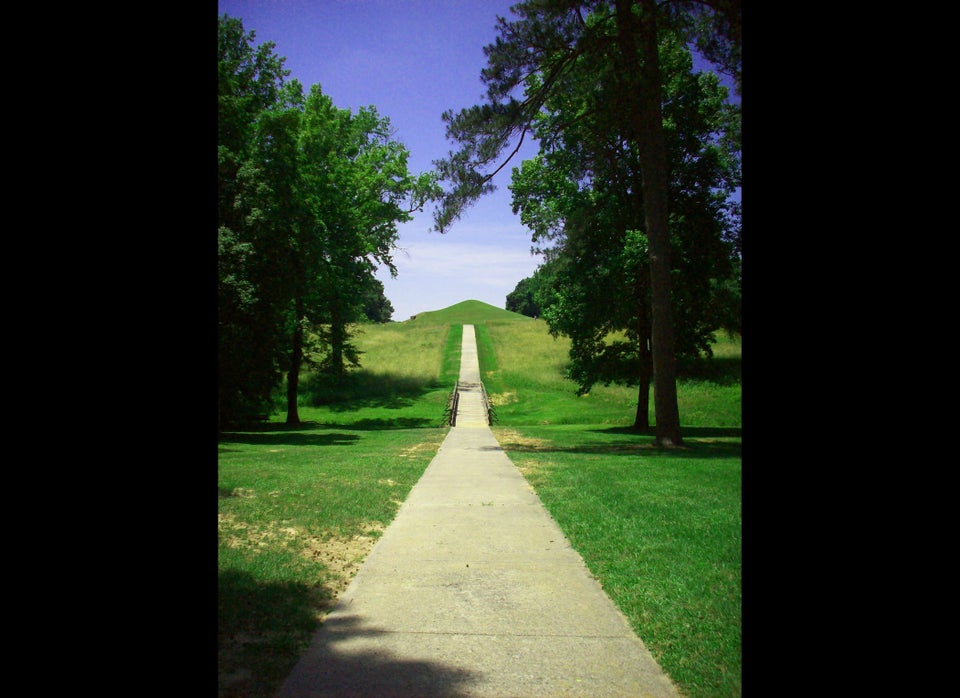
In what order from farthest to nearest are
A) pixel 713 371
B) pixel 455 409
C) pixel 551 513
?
pixel 455 409, pixel 713 371, pixel 551 513

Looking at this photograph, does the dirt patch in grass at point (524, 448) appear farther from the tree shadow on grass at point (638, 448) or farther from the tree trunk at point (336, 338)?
the tree trunk at point (336, 338)

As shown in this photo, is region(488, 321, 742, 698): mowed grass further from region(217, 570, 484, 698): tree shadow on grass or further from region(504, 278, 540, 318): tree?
region(504, 278, 540, 318): tree

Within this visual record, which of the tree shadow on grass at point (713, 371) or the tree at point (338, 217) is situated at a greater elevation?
the tree at point (338, 217)

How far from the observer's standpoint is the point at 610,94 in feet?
52.6

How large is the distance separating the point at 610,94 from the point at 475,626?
14198 mm

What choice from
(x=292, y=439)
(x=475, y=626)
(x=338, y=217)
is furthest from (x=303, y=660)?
(x=338, y=217)

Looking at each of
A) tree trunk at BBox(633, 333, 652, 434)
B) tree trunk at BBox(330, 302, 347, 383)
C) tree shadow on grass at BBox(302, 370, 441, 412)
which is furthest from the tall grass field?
tree shadow on grass at BBox(302, 370, 441, 412)

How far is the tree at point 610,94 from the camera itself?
15.0 m

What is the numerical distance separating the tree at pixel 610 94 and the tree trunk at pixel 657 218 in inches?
1.0

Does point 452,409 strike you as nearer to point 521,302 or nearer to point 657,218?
point 657,218

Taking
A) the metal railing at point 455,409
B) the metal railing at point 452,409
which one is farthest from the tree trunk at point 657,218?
the metal railing at point 452,409
